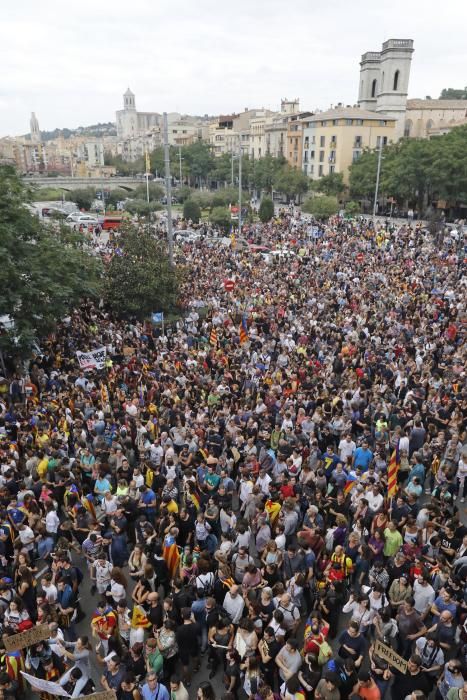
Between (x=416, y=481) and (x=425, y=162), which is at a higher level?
(x=425, y=162)

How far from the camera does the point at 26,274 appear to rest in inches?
617

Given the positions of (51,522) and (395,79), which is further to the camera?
(395,79)

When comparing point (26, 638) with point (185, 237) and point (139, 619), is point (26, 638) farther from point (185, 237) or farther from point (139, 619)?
point (185, 237)

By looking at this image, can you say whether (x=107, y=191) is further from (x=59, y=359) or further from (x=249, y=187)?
(x=59, y=359)

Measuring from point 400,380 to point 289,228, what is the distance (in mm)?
31682

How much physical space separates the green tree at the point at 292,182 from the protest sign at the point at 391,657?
231ft

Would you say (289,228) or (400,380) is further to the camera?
(289,228)

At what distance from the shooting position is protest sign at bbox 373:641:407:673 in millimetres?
5492

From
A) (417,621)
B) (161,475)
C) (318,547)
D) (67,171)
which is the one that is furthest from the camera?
(67,171)

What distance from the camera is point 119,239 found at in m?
22.3

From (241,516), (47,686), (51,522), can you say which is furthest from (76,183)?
(47,686)

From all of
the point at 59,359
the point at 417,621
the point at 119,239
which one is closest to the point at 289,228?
the point at 119,239

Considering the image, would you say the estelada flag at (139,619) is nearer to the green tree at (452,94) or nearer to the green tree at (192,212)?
the green tree at (192,212)

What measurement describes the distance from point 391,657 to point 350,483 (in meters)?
3.60
